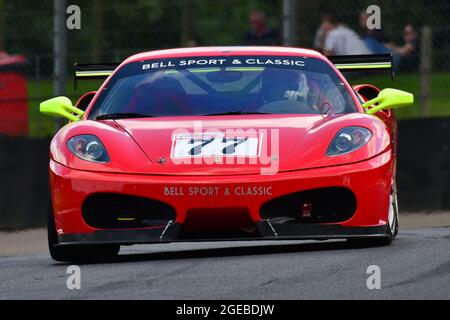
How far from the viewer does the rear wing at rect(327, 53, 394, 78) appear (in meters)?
10.0

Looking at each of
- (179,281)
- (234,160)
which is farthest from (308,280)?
(234,160)

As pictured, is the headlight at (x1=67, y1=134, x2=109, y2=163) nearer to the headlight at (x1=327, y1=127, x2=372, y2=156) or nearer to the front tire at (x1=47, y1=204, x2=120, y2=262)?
the front tire at (x1=47, y1=204, x2=120, y2=262)

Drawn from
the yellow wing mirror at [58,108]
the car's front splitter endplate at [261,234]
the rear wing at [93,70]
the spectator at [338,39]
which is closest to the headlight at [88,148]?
the car's front splitter endplate at [261,234]

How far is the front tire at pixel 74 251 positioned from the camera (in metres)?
8.19

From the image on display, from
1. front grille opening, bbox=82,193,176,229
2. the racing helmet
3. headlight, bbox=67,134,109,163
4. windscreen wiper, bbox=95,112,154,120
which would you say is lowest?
front grille opening, bbox=82,193,176,229

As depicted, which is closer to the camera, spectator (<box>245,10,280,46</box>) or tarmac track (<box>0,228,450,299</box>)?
tarmac track (<box>0,228,450,299</box>)

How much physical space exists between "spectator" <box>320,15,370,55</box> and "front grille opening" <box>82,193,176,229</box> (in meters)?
5.62

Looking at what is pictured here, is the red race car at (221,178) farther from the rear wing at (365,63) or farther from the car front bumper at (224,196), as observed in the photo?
the rear wing at (365,63)

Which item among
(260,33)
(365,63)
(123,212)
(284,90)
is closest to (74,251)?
(123,212)

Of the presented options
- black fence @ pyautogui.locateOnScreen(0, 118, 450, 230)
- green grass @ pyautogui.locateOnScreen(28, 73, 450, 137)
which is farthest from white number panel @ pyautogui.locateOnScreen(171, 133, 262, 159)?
green grass @ pyautogui.locateOnScreen(28, 73, 450, 137)

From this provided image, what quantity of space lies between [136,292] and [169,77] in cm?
266

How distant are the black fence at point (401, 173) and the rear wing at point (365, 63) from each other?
2.02m
